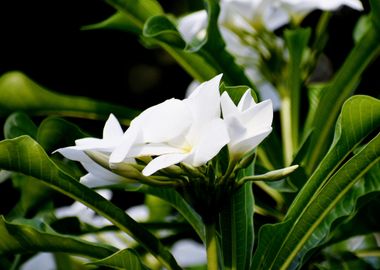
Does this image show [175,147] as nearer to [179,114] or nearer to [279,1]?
[179,114]

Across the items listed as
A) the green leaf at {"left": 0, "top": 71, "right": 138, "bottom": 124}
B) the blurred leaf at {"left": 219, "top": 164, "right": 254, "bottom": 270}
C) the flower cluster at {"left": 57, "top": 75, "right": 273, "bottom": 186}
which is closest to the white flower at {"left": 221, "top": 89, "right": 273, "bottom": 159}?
the flower cluster at {"left": 57, "top": 75, "right": 273, "bottom": 186}

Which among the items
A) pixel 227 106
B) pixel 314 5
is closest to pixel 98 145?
pixel 227 106

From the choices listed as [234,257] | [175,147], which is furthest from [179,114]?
[234,257]

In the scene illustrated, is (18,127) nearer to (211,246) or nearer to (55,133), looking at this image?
(55,133)

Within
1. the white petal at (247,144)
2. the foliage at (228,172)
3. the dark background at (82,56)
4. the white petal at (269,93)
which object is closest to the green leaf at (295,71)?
the foliage at (228,172)

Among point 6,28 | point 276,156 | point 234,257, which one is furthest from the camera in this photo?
point 6,28
